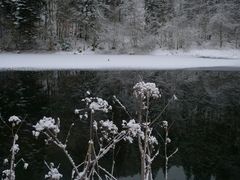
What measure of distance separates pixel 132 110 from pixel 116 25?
123 ft

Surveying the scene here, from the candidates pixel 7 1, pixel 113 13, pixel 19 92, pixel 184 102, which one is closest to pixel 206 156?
pixel 184 102

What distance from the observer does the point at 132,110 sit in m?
16.0

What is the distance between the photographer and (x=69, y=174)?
28.4ft

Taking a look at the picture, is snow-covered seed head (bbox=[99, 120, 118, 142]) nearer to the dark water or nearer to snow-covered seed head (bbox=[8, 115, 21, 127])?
snow-covered seed head (bbox=[8, 115, 21, 127])

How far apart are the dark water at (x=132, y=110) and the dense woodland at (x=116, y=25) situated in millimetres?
19016

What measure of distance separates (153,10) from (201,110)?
42154mm

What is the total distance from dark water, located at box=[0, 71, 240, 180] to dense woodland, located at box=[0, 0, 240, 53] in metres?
19.0

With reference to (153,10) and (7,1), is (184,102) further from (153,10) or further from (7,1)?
(153,10)

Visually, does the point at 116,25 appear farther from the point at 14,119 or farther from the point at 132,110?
the point at 14,119

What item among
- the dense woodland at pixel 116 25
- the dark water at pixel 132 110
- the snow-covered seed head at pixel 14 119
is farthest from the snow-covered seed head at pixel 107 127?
the dense woodland at pixel 116 25

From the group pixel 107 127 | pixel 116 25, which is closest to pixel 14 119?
pixel 107 127

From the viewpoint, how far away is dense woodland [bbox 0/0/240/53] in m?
45.1

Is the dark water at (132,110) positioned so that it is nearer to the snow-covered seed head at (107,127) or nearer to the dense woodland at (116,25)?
the snow-covered seed head at (107,127)

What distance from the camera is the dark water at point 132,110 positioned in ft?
31.5
